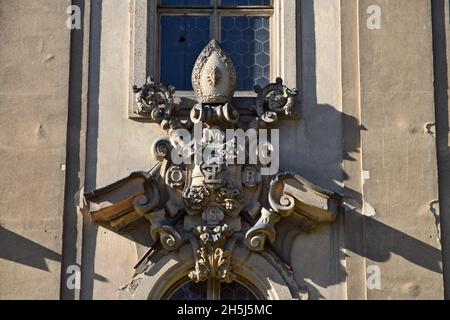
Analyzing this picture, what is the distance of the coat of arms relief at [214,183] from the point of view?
1557 cm

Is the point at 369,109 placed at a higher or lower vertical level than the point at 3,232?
higher

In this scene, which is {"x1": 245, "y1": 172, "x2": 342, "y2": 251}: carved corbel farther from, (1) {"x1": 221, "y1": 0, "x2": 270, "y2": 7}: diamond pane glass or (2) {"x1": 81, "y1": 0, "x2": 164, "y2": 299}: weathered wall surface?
(1) {"x1": 221, "y1": 0, "x2": 270, "y2": 7}: diamond pane glass

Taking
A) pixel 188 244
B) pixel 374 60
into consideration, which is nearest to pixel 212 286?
pixel 188 244

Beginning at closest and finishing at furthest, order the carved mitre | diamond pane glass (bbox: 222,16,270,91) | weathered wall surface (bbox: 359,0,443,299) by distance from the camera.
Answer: weathered wall surface (bbox: 359,0,443,299) < the carved mitre < diamond pane glass (bbox: 222,16,270,91)

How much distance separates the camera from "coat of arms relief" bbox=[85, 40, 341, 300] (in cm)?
1557

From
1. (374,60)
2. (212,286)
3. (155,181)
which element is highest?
(374,60)

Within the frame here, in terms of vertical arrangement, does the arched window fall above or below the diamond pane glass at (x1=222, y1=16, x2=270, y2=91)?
below

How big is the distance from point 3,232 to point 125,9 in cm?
259

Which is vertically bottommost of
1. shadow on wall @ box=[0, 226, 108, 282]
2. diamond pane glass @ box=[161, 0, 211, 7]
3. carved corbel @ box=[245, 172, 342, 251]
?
shadow on wall @ box=[0, 226, 108, 282]

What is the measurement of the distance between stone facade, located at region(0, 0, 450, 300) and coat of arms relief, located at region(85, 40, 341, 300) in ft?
0.07

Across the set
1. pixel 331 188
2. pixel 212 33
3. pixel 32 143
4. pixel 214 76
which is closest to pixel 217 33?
pixel 212 33

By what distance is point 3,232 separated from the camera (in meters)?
15.6

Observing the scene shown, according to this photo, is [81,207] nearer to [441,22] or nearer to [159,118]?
[159,118]

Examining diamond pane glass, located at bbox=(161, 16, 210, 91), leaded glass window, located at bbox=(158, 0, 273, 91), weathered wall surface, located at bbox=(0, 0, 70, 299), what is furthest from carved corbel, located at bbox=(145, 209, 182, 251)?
leaded glass window, located at bbox=(158, 0, 273, 91)
